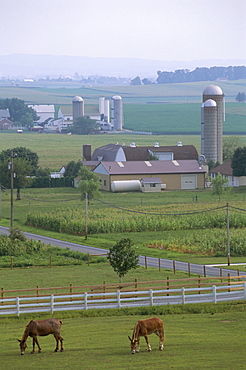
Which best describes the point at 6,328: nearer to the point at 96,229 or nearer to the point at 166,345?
Result: the point at 166,345

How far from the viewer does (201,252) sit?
173ft

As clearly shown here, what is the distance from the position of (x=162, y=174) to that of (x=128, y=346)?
80506mm

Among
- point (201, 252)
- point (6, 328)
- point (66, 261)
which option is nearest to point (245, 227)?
point (201, 252)

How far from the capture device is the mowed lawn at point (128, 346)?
820 inches

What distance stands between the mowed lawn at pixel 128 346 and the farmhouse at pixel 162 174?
73.6m

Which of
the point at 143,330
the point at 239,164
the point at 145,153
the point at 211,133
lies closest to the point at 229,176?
the point at 239,164

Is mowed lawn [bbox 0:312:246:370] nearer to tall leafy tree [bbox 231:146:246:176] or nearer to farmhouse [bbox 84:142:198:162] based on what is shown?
tall leafy tree [bbox 231:146:246:176]

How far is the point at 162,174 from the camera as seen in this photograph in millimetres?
102938

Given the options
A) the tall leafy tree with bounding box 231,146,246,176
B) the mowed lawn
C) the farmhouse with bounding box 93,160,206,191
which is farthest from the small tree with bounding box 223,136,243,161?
the mowed lawn

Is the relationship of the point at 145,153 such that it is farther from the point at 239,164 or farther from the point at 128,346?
the point at 128,346

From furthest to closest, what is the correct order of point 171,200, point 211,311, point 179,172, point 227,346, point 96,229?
point 179,172 → point 171,200 → point 96,229 → point 211,311 → point 227,346

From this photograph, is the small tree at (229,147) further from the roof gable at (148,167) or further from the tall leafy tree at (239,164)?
the tall leafy tree at (239,164)

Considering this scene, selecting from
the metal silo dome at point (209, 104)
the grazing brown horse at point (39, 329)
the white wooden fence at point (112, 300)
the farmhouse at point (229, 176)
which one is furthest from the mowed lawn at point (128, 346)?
the metal silo dome at point (209, 104)

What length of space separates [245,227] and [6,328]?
1557 inches
